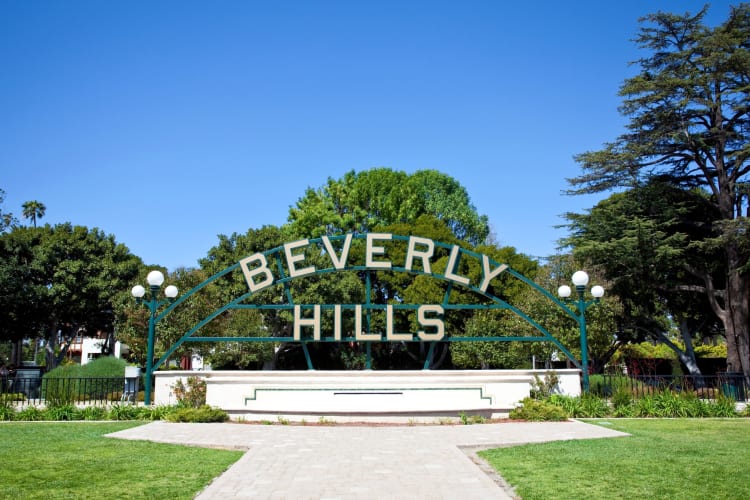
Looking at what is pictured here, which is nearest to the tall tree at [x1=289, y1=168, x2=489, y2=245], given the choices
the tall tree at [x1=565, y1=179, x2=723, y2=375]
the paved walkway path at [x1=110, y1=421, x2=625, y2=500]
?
the tall tree at [x1=565, y1=179, x2=723, y2=375]

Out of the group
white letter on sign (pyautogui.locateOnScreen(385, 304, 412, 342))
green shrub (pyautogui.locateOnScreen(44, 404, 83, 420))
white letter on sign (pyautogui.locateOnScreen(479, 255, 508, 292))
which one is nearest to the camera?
green shrub (pyautogui.locateOnScreen(44, 404, 83, 420))

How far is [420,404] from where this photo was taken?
1550cm

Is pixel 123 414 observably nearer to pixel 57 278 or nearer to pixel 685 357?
pixel 685 357

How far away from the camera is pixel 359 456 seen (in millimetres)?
9156

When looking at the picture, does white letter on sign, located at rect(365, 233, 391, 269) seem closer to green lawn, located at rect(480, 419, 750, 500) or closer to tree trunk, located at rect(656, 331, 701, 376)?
green lawn, located at rect(480, 419, 750, 500)

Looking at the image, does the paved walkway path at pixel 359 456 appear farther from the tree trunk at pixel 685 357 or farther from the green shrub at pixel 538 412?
the tree trunk at pixel 685 357

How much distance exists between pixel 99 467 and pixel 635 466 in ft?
24.6

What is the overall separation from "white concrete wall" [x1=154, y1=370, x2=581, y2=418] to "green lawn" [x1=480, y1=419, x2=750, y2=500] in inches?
171

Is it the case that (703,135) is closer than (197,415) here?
No

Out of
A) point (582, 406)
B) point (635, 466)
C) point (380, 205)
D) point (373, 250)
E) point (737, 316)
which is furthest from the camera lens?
point (380, 205)

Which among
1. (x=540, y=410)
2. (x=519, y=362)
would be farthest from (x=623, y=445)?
(x=519, y=362)

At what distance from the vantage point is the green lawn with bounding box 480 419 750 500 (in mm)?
6824

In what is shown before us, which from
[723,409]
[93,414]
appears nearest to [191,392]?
[93,414]

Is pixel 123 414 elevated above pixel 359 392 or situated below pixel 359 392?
below
